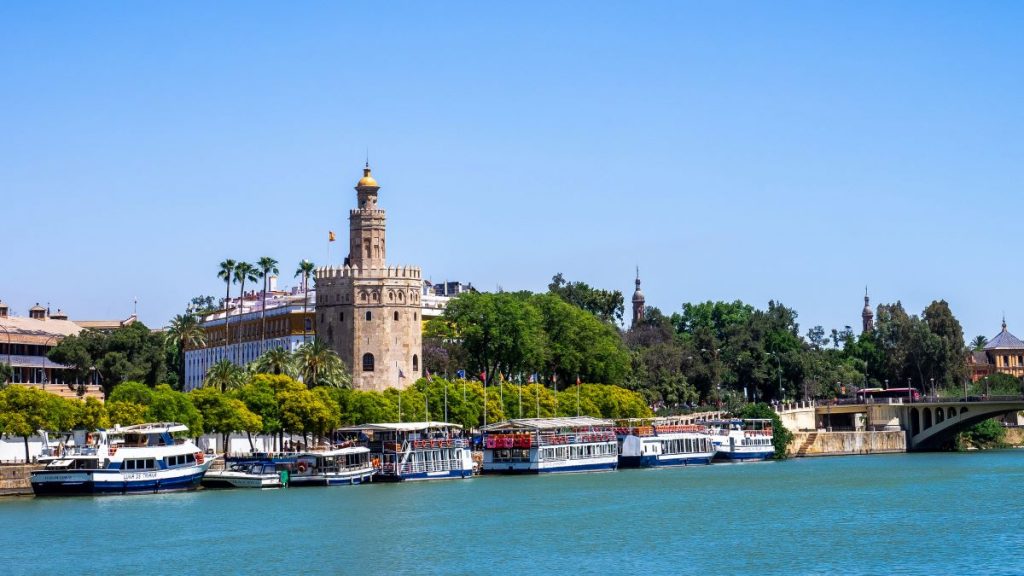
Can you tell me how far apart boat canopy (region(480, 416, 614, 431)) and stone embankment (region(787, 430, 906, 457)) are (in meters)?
30.8

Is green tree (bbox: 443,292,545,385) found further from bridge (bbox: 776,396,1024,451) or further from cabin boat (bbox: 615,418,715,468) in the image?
bridge (bbox: 776,396,1024,451)

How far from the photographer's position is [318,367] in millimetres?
99500

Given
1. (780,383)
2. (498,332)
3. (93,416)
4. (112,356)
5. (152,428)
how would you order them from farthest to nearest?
(780,383) < (498,332) < (112,356) < (93,416) < (152,428)

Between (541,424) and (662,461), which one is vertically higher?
(541,424)

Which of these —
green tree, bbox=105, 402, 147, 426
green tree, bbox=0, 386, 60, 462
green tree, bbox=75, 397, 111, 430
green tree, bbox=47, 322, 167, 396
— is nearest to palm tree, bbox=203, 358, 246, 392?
green tree, bbox=105, 402, 147, 426

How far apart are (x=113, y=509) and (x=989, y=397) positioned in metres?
80.2

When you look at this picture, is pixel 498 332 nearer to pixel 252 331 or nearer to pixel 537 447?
pixel 537 447

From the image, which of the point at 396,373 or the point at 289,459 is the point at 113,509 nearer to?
the point at 289,459

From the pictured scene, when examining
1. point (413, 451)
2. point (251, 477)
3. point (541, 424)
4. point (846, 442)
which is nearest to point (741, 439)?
point (846, 442)

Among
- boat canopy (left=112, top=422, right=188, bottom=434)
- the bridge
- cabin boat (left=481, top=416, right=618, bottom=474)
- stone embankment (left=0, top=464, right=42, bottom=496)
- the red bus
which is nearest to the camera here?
stone embankment (left=0, top=464, right=42, bottom=496)

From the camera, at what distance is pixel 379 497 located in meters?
75.4

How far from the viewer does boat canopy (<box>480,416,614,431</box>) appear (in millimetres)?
95681

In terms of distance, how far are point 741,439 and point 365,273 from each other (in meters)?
30.6

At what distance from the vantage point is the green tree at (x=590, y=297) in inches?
6196
